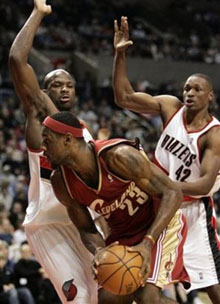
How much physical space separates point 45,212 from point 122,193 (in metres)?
0.91

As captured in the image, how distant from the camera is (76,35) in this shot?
22391 mm

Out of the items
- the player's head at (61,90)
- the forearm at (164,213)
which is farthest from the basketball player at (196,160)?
the forearm at (164,213)

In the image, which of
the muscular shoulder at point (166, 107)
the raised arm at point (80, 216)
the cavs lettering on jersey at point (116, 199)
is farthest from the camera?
the muscular shoulder at point (166, 107)

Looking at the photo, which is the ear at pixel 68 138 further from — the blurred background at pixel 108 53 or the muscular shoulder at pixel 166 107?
the blurred background at pixel 108 53

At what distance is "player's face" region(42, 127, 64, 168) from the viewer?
4.24 metres

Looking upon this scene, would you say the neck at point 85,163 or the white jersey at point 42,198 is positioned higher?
the neck at point 85,163

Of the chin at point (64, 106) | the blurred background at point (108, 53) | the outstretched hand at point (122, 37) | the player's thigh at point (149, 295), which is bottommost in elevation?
the blurred background at point (108, 53)

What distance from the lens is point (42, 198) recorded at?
5070 millimetres

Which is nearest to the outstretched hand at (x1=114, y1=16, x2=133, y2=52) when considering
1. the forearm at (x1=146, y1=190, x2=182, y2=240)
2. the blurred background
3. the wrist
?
the forearm at (x1=146, y1=190, x2=182, y2=240)

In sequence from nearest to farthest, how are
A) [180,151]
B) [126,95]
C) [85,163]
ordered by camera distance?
1. [85,163]
2. [180,151]
3. [126,95]

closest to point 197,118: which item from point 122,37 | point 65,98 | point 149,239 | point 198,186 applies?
point 198,186

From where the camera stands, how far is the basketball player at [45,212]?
198 inches

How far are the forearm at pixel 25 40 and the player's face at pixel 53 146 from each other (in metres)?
0.97

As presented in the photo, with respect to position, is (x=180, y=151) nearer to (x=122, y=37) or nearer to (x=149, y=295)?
(x=122, y=37)
